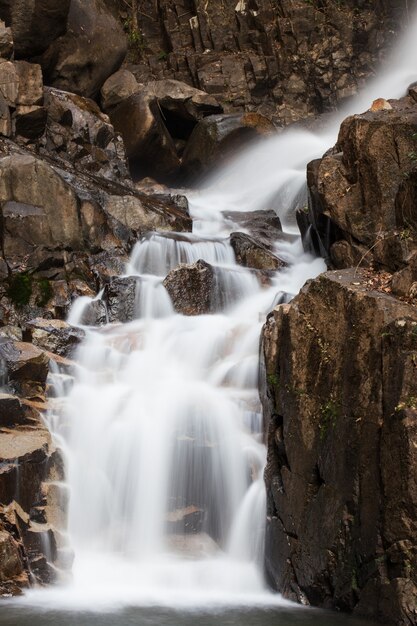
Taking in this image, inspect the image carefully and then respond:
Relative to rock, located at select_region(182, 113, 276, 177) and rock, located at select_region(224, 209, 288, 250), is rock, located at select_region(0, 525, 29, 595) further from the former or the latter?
rock, located at select_region(182, 113, 276, 177)

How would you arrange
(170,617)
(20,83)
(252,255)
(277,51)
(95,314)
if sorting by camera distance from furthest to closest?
1. (277,51)
2. (20,83)
3. (252,255)
4. (95,314)
5. (170,617)

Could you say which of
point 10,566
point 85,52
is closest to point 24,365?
point 10,566

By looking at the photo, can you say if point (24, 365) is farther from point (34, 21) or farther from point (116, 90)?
point (116, 90)

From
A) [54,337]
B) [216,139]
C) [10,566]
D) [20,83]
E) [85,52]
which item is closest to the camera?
[10,566]

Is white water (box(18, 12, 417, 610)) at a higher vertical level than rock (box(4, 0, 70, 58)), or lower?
lower

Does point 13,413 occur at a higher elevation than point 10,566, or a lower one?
higher

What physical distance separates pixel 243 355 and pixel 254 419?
71.6 inches

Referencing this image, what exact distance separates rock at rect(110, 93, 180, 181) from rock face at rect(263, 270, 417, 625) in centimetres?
1387

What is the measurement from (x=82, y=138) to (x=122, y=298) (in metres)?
7.50

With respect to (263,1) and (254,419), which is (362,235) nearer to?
(254,419)

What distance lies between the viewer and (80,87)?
72.5 feet

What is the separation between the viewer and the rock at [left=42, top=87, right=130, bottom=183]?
752 inches

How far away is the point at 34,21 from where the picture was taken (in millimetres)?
19922

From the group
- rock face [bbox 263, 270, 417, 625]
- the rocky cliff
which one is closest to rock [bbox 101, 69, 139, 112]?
the rocky cliff
